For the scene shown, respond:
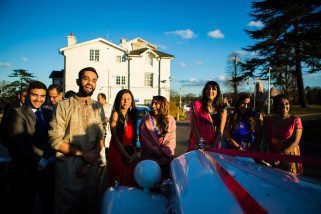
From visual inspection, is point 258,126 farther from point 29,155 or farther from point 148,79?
point 148,79

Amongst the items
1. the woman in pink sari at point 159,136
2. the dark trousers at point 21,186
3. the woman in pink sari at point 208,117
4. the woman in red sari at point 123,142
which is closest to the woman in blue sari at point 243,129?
the woman in pink sari at point 208,117

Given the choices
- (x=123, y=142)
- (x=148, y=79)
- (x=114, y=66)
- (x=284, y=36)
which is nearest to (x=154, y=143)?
(x=123, y=142)

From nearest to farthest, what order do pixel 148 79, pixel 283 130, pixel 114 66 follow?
1. pixel 283 130
2. pixel 114 66
3. pixel 148 79

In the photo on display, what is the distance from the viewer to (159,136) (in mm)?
3936

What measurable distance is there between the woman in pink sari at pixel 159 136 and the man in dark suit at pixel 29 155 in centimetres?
130

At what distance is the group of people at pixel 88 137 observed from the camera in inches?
108

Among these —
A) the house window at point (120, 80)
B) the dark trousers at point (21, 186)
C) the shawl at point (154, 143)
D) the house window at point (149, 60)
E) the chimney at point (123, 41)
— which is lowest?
the dark trousers at point (21, 186)

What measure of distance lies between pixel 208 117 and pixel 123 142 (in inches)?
52.5

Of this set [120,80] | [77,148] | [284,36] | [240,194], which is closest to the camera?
[240,194]

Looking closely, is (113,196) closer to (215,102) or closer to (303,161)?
(303,161)

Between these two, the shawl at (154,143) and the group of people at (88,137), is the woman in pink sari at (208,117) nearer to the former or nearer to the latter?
the group of people at (88,137)

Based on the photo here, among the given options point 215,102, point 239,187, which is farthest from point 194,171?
point 215,102

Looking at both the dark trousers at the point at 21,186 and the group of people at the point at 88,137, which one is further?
the dark trousers at the point at 21,186

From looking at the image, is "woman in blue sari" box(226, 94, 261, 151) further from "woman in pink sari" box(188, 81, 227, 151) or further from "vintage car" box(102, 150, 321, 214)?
"vintage car" box(102, 150, 321, 214)
